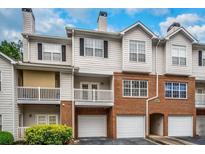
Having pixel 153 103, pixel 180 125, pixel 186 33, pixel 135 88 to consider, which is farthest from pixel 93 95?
pixel 186 33

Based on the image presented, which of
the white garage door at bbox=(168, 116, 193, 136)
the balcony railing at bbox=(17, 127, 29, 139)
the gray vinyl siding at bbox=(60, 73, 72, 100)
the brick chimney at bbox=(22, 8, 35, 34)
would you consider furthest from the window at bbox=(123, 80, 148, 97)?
the brick chimney at bbox=(22, 8, 35, 34)

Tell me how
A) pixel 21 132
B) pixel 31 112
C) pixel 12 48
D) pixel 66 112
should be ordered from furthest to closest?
pixel 12 48 < pixel 31 112 < pixel 66 112 < pixel 21 132

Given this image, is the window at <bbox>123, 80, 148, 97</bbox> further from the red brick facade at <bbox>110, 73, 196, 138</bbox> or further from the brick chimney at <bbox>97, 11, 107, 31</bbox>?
the brick chimney at <bbox>97, 11, 107, 31</bbox>

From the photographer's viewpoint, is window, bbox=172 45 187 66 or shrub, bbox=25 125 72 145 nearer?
shrub, bbox=25 125 72 145

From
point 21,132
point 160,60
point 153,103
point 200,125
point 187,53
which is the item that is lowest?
point 200,125

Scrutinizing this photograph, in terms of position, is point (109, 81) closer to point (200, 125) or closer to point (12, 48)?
point (200, 125)

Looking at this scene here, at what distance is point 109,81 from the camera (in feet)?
43.4

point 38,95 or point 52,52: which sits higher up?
point 52,52

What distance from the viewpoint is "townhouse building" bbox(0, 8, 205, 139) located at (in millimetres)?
11695

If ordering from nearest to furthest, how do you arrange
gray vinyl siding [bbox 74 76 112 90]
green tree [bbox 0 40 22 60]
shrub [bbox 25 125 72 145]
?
shrub [bbox 25 125 72 145] < gray vinyl siding [bbox 74 76 112 90] < green tree [bbox 0 40 22 60]

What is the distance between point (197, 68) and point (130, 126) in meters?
6.00

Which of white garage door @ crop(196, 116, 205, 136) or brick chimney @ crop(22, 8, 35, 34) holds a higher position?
brick chimney @ crop(22, 8, 35, 34)

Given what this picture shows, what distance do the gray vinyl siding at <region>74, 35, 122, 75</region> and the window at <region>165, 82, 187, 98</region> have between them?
3428mm

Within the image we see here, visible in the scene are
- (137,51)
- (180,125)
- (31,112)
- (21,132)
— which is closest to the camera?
(21,132)
